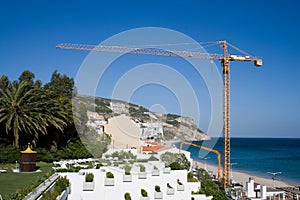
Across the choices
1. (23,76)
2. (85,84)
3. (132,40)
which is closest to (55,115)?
(85,84)

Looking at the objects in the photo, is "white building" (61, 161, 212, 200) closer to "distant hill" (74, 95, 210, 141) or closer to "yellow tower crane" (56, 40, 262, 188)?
"distant hill" (74, 95, 210, 141)

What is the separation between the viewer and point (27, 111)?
1717cm

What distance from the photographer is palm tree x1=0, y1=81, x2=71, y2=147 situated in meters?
16.7

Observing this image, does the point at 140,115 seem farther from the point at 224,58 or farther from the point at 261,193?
the point at 224,58

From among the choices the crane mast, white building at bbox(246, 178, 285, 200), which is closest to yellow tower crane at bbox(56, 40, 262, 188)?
the crane mast

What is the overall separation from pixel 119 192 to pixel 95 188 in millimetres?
757

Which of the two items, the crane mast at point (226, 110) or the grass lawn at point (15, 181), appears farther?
the crane mast at point (226, 110)

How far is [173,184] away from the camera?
37.3 ft

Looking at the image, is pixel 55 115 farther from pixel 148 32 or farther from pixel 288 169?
pixel 288 169

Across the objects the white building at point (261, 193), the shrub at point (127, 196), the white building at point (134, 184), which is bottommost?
the white building at point (261, 193)

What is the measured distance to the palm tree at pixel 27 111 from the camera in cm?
1672

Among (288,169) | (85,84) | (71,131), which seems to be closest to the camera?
(85,84)

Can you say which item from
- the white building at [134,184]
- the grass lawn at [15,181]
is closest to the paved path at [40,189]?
the grass lawn at [15,181]

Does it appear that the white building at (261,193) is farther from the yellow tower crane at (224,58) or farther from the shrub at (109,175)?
the shrub at (109,175)
